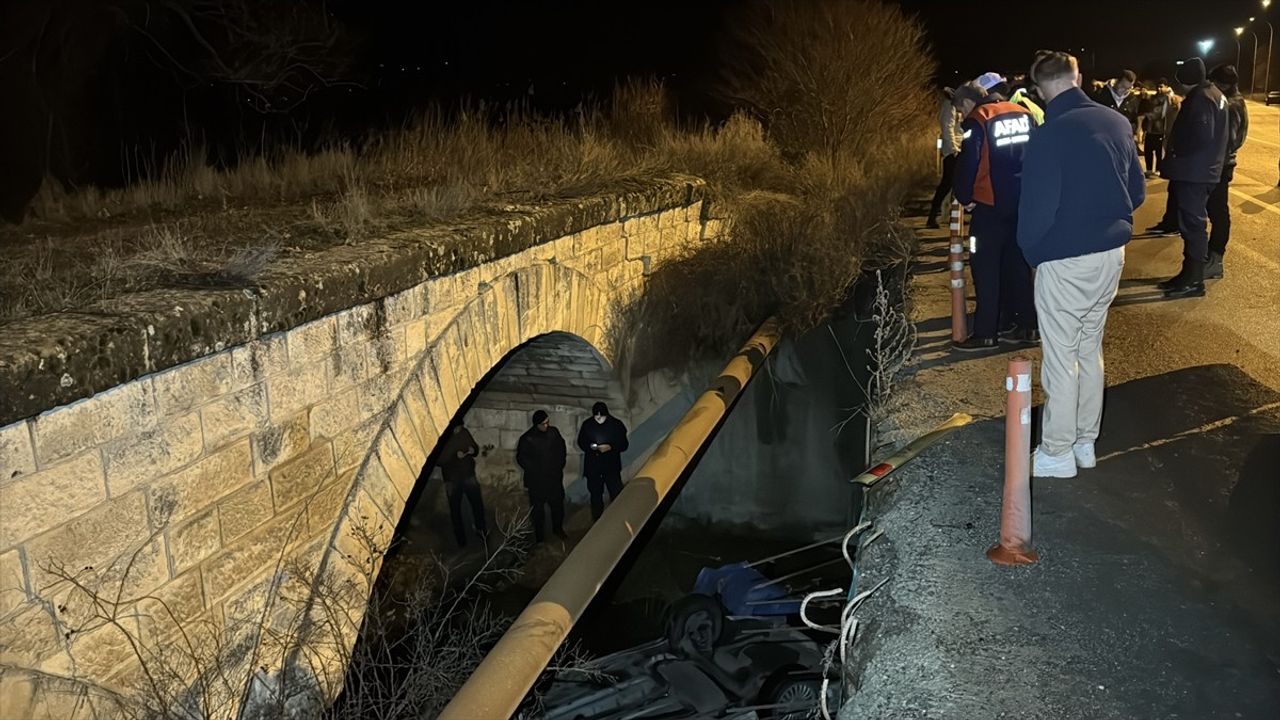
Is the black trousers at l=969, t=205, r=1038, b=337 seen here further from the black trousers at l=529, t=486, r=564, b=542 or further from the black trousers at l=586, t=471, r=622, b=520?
the black trousers at l=529, t=486, r=564, b=542

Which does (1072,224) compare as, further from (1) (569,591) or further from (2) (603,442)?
(2) (603,442)

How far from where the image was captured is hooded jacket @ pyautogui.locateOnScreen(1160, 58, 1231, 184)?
25.8 feet

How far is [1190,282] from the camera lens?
8258 mm

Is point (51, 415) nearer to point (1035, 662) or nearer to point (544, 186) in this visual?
point (1035, 662)

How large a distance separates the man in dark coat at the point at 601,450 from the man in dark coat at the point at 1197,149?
5589 millimetres

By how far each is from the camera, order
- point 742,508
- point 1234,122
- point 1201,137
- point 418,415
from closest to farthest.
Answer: point 418,415 → point 1201,137 → point 1234,122 → point 742,508

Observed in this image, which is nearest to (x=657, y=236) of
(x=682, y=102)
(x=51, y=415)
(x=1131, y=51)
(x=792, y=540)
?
(x=792, y=540)

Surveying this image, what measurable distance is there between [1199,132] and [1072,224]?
4450mm

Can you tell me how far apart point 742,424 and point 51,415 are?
335 inches

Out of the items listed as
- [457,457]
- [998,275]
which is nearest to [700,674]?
[998,275]

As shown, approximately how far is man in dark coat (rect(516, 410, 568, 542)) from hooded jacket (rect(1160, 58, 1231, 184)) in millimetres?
6185

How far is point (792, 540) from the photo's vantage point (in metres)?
11.5

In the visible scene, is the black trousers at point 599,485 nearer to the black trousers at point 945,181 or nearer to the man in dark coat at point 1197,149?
the black trousers at point 945,181

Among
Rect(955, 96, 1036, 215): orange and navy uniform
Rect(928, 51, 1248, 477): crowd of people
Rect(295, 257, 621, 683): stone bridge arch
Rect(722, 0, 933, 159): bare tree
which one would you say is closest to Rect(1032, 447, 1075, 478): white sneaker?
Rect(928, 51, 1248, 477): crowd of people
